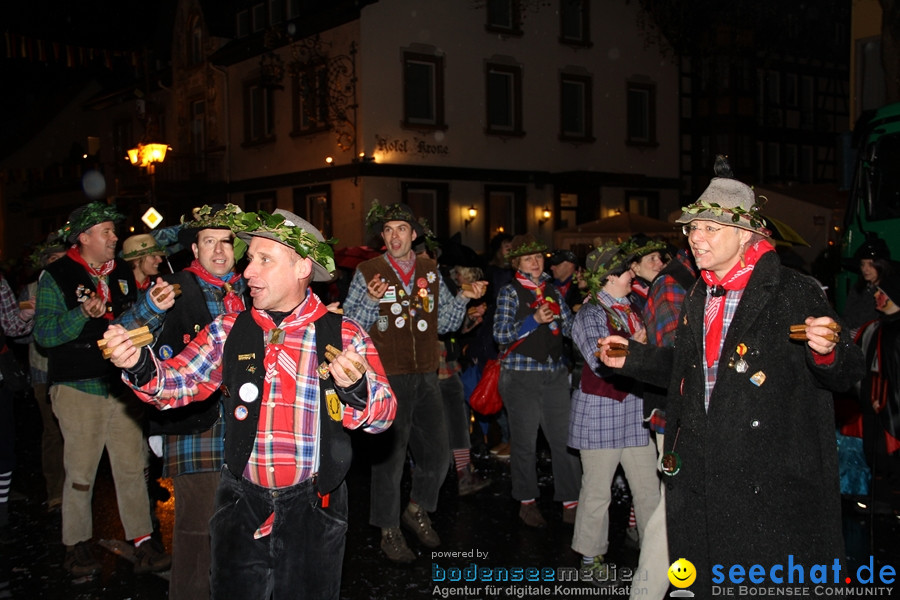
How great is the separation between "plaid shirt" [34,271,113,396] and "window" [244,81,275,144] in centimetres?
2022

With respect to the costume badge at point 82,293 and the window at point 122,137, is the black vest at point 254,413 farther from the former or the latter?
the window at point 122,137

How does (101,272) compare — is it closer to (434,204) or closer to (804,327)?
(804,327)

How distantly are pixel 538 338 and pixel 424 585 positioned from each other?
2.27 metres

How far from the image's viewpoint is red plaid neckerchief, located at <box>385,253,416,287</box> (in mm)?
6590

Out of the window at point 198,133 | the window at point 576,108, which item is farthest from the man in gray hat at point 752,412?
the window at point 198,133

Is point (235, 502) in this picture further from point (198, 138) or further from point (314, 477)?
point (198, 138)

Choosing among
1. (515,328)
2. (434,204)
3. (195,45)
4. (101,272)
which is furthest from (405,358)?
(195,45)

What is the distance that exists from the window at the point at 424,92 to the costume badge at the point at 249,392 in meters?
19.6

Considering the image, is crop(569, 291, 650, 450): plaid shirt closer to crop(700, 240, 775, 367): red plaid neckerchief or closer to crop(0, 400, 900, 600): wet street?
crop(0, 400, 900, 600): wet street

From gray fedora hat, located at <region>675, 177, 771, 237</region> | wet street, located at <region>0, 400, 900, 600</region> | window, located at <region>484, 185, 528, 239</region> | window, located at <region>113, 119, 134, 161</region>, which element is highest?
window, located at <region>113, 119, 134, 161</region>

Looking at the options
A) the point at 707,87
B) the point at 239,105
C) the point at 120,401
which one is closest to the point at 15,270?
the point at 239,105

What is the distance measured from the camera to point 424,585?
18.8 ft

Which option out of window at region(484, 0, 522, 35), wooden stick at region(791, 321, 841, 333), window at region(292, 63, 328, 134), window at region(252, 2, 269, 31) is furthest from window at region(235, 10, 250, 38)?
wooden stick at region(791, 321, 841, 333)

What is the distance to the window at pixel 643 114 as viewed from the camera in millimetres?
27781
